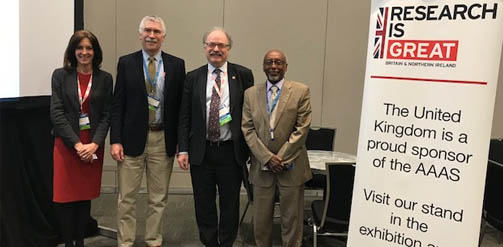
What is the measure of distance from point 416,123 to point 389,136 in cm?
15

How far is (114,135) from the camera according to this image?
3037 millimetres

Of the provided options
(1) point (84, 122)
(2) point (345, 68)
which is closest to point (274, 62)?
(1) point (84, 122)

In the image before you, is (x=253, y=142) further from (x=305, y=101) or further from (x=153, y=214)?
(x=153, y=214)

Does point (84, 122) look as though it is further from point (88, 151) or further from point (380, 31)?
point (380, 31)

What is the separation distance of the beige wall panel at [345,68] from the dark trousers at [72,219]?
3.12 metres

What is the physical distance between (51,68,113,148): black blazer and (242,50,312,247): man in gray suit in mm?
1042

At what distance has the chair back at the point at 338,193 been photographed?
279 cm

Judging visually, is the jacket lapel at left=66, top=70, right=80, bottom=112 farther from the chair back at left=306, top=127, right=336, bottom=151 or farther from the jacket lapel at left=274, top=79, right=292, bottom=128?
the chair back at left=306, top=127, right=336, bottom=151

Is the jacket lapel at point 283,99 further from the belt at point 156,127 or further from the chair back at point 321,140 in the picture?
the chair back at point 321,140

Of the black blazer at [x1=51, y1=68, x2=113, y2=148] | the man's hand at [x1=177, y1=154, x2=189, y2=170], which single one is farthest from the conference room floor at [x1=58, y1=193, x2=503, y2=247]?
the black blazer at [x1=51, y1=68, x2=113, y2=148]

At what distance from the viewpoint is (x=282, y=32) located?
504 centimetres

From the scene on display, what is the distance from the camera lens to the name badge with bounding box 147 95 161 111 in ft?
9.89

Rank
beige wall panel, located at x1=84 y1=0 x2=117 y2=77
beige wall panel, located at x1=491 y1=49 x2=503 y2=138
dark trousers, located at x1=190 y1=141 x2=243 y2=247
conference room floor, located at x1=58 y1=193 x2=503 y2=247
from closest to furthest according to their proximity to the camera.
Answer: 1. dark trousers, located at x1=190 y1=141 x2=243 y2=247
2. conference room floor, located at x1=58 y1=193 x2=503 y2=247
3. beige wall panel, located at x1=84 y1=0 x2=117 y2=77
4. beige wall panel, located at x1=491 y1=49 x2=503 y2=138

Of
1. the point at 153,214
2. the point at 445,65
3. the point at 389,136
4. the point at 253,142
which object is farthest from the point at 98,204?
the point at 445,65
